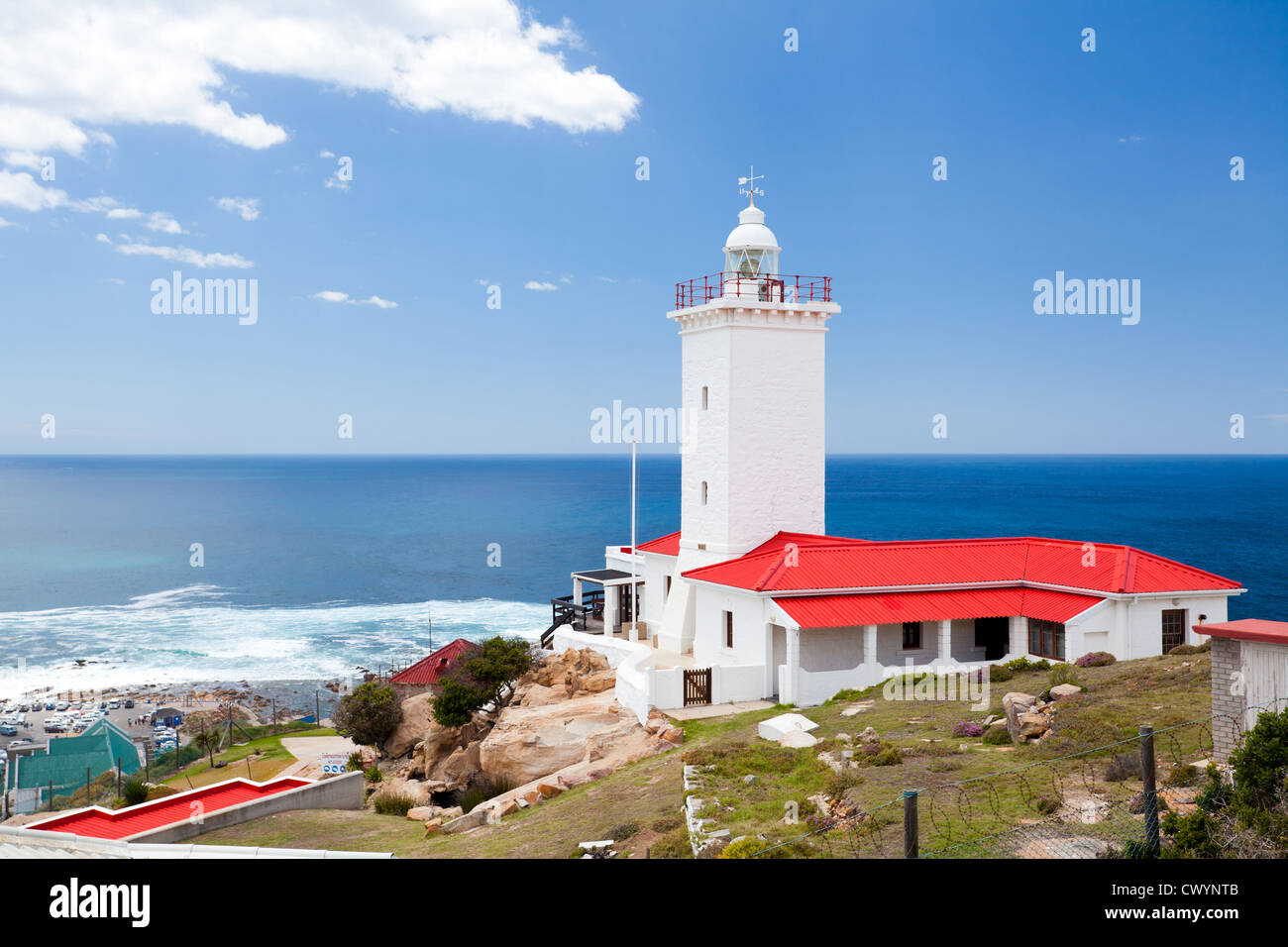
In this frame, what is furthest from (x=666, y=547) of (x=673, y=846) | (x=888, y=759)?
(x=673, y=846)

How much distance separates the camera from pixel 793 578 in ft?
80.4

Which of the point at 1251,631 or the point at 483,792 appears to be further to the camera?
the point at 483,792

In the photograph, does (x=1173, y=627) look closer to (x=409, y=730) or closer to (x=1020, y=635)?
(x=1020, y=635)

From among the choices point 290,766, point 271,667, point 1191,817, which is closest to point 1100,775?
point 1191,817

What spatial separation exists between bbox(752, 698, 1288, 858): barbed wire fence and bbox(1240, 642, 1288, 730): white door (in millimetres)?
97

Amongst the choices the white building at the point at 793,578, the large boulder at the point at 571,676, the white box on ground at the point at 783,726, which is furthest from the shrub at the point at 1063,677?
the large boulder at the point at 571,676

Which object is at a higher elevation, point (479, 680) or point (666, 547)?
point (666, 547)

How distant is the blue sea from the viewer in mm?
61969

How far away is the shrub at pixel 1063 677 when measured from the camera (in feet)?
66.1

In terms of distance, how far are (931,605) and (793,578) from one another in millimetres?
3720

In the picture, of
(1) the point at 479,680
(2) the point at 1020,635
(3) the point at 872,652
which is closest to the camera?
(3) the point at 872,652

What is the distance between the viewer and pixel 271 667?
57156 millimetres

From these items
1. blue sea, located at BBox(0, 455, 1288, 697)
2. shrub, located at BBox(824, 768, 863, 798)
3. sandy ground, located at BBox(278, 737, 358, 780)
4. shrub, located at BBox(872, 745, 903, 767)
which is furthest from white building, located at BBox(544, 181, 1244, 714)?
blue sea, located at BBox(0, 455, 1288, 697)
